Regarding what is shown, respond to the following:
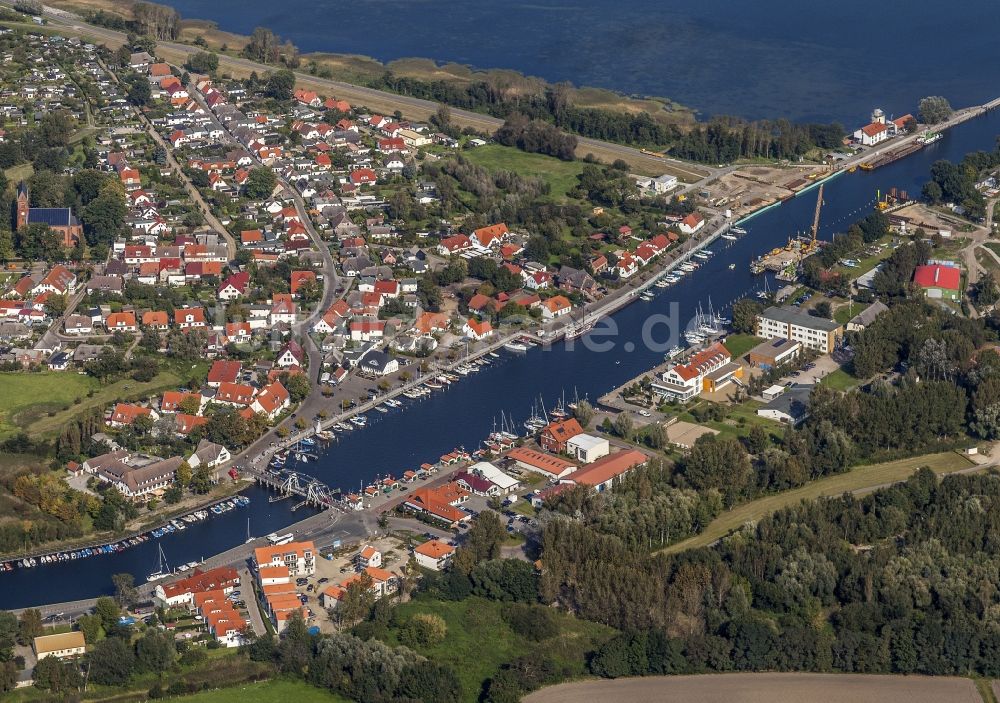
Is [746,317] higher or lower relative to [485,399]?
higher

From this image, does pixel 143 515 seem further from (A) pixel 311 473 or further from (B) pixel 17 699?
(B) pixel 17 699

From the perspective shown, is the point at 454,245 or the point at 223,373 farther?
the point at 454,245

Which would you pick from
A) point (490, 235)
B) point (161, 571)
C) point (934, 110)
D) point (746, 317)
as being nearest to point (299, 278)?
point (490, 235)

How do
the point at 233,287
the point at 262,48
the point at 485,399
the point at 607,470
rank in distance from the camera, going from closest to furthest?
the point at 607,470, the point at 485,399, the point at 233,287, the point at 262,48

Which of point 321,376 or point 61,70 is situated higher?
point 61,70

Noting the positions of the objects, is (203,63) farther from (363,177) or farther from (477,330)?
(477,330)

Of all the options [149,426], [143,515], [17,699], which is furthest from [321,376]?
[17,699]

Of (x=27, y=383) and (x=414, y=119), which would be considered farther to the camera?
(x=414, y=119)

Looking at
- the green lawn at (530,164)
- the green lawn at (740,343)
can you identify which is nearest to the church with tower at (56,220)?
the green lawn at (530,164)
